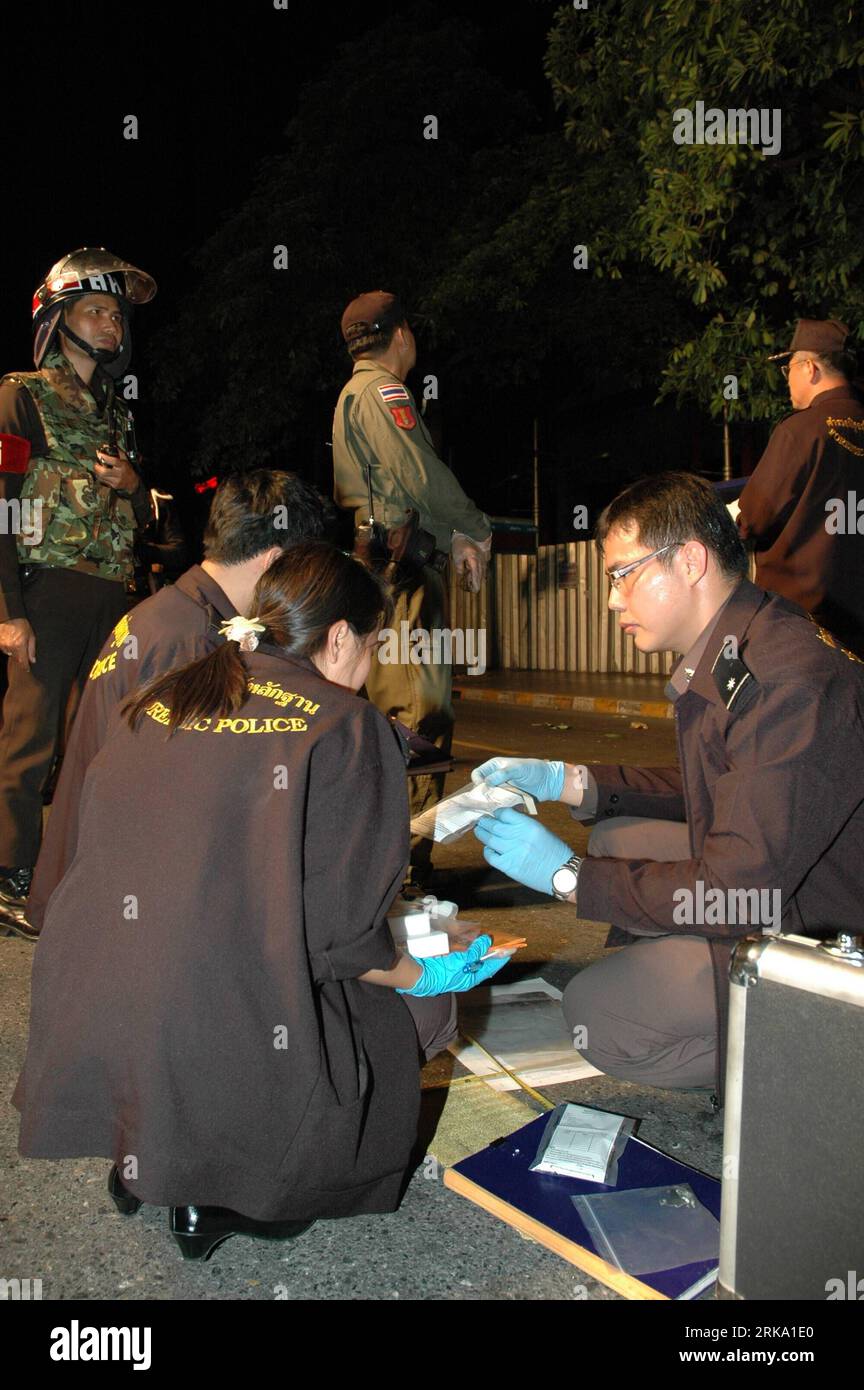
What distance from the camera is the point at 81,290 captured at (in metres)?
3.75

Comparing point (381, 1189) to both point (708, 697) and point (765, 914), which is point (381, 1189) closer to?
point (765, 914)

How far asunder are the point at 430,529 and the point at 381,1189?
106 inches

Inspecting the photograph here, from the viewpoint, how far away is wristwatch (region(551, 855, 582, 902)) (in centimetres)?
234

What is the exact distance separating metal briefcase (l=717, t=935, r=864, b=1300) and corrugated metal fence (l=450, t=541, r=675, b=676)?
1245 centimetres

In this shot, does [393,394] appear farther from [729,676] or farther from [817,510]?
[729,676]

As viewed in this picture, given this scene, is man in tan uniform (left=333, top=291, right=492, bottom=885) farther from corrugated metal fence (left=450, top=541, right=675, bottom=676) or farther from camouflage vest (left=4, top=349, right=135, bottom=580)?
corrugated metal fence (left=450, top=541, right=675, bottom=676)

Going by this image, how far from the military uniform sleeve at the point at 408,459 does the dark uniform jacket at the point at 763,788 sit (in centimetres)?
192

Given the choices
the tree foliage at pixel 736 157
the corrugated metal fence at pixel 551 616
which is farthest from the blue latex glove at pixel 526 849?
the corrugated metal fence at pixel 551 616

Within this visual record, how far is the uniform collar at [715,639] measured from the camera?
2.22 meters

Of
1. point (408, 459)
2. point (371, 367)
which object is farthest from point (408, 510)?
point (371, 367)

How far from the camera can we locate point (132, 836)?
181cm

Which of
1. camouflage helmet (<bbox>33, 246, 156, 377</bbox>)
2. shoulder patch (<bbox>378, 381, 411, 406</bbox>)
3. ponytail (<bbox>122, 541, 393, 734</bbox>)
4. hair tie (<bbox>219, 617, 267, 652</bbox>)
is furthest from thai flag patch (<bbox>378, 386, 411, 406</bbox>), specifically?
hair tie (<bbox>219, 617, 267, 652</bbox>)
